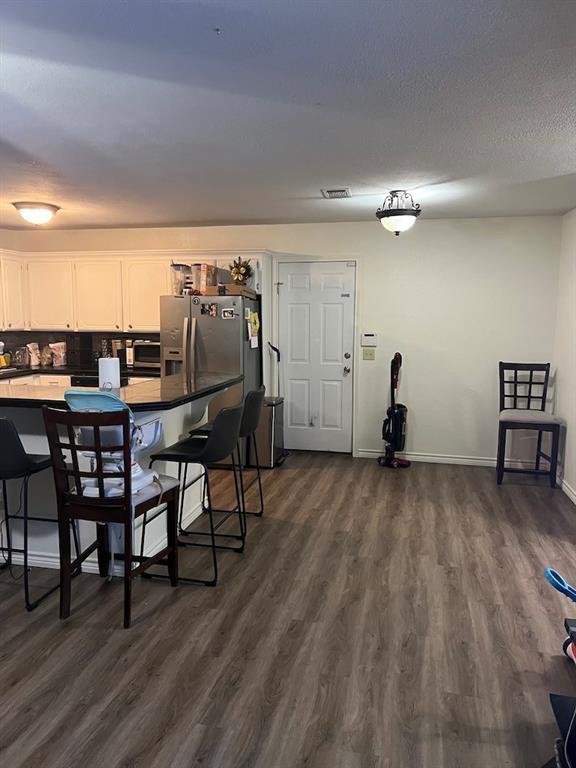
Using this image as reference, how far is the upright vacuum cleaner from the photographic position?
520 cm

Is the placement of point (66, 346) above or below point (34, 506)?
above

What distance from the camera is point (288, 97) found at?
2.26 m

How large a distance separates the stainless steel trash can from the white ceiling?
2017 millimetres

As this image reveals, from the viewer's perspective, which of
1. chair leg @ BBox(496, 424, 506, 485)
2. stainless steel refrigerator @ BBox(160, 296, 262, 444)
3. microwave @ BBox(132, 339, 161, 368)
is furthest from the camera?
microwave @ BBox(132, 339, 161, 368)

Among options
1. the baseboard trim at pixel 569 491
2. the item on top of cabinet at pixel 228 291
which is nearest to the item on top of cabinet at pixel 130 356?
the item on top of cabinet at pixel 228 291

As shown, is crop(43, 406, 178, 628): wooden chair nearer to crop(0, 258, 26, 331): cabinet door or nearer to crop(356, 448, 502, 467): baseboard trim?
crop(356, 448, 502, 467): baseboard trim

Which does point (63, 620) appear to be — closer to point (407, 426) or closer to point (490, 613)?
point (490, 613)

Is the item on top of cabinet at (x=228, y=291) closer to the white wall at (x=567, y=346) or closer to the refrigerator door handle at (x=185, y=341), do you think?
the refrigerator door handle at (x=185, y=341)

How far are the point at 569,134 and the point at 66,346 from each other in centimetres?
520

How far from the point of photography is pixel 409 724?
6.37ft

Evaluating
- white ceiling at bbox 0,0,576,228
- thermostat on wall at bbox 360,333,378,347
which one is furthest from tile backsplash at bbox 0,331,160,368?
thermostat on wall at bbox 360,333,378,347

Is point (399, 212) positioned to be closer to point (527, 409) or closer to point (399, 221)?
point (399, 221)

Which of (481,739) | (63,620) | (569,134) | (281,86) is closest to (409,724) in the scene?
(481,739)

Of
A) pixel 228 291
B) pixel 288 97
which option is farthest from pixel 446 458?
pixel 288 97
